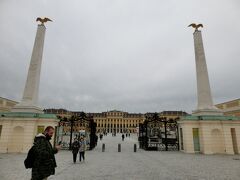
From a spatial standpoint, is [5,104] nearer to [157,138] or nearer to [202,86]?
[157,138]

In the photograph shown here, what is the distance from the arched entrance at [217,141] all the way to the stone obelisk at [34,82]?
20.1 metres

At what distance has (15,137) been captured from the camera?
65.0 ft

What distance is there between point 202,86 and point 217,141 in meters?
6.60

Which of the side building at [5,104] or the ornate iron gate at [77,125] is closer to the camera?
the ornate iron gate at [77,125]

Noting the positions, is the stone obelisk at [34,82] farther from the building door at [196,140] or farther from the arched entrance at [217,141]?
the arched entrance at [217,141]

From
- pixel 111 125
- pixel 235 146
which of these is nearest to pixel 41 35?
pixel 235 146

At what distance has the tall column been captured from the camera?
881 inches

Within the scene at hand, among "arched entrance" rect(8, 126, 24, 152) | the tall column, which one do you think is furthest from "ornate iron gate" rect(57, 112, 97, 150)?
the tall column

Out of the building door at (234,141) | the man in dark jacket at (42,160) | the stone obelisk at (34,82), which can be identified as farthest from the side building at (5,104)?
the building door at (234,141)

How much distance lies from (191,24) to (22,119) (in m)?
23.9

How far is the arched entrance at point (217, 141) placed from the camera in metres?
20.9

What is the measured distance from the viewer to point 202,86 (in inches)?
921

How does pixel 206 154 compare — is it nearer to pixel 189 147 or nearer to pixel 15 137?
pixel 189 147

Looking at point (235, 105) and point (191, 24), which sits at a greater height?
point (191, 24)
